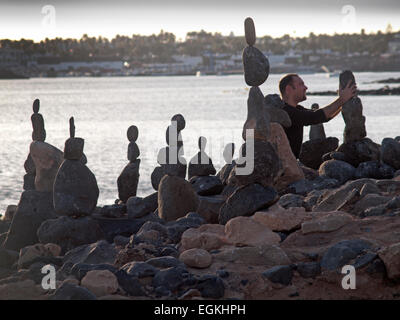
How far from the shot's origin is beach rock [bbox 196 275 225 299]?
6.14 m

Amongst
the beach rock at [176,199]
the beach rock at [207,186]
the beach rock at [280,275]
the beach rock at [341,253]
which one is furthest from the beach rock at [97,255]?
the beach rock at [207,186]

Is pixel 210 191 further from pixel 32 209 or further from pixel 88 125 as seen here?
pixel 88 125

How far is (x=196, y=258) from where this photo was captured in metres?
6.75

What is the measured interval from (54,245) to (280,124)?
10.2 feet

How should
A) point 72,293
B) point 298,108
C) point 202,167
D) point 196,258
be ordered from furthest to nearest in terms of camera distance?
point 202,167, point 298,108, point 196,258, point 72,293

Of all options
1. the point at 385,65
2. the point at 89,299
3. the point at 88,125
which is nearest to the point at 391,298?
the point at 89,299

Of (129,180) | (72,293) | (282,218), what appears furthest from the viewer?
(129,180)

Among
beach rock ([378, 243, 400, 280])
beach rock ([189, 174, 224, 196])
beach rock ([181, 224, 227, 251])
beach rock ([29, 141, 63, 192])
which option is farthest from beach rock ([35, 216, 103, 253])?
beach rock ([378, 243, 400, 280])

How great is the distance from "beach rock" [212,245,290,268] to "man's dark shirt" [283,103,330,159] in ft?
10.1

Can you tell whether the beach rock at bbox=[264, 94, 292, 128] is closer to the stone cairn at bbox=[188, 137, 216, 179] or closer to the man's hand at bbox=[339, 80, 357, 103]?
the man's hand at bbox=[339, 80, 357, 103]

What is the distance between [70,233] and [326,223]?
3.62 m

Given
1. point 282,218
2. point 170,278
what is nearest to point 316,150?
point 282,218

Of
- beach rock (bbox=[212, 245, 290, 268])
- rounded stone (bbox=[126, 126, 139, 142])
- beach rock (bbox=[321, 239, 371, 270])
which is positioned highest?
rounded stone (bbox=[126, 126, 139, 142])

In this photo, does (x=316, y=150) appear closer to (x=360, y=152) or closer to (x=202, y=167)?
(x=360, y=152)
